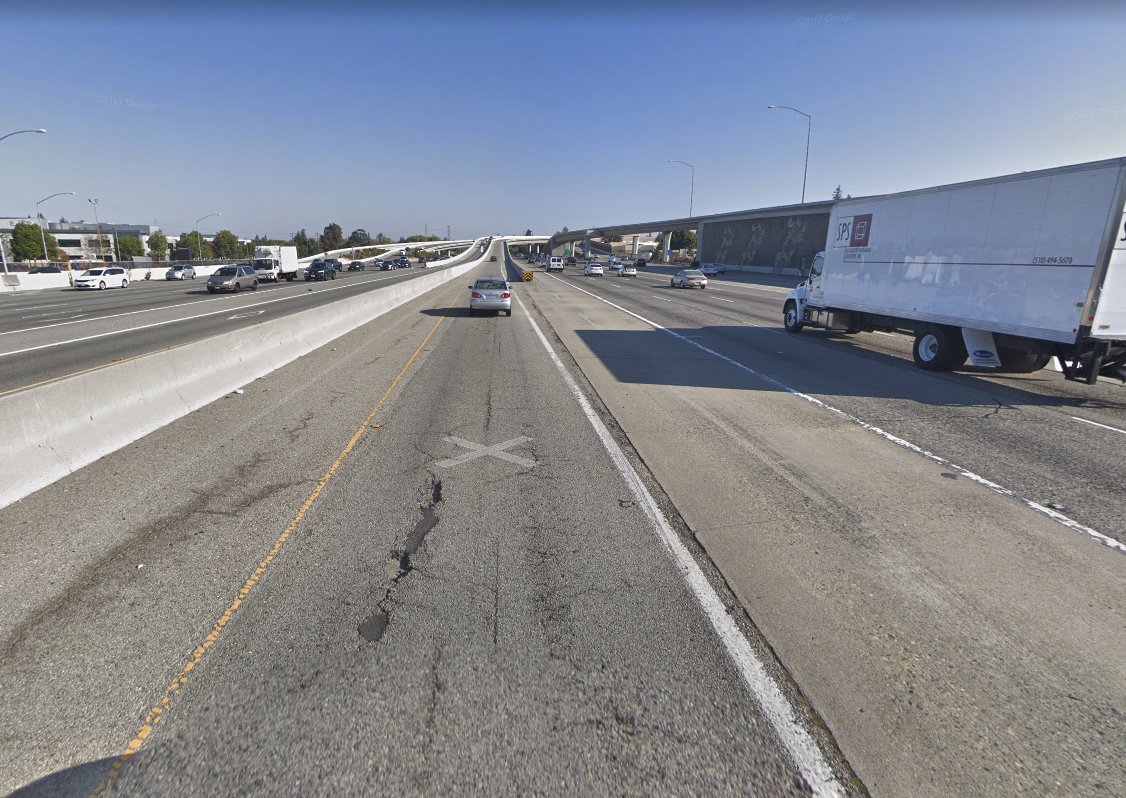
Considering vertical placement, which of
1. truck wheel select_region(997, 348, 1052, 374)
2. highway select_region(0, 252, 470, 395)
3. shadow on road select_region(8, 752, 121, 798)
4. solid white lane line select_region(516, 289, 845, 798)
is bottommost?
highway select_region(0, 252, 470, 395)

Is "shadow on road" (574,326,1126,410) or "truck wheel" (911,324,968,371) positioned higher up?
"truck wheel" (911,324,968,371)

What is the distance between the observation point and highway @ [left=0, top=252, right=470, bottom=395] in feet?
43.6

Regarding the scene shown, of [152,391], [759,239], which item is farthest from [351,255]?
[152,391]

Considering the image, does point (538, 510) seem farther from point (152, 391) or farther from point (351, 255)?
point (351, 255)

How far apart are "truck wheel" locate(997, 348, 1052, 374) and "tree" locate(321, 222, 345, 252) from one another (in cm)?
18107

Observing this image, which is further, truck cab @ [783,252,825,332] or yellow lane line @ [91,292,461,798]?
truck cab @ [783,252,825,332]

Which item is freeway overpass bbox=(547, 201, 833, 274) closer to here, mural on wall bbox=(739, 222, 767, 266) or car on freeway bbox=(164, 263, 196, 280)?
mural on wall bbox=(739, 222, 767, 266)

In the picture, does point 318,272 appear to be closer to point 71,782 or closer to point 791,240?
point 791,240

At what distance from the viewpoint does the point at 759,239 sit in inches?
2867

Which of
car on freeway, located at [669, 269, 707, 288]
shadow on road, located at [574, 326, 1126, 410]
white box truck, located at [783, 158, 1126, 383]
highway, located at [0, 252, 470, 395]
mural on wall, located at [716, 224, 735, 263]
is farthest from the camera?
mural on wall, located at [716, 224, 735, 263]

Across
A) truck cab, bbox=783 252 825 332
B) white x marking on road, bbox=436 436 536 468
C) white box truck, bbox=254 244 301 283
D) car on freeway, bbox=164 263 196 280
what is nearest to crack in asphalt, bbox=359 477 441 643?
white x marking on road, bbox=436 436 536 468

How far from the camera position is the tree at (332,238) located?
565ft

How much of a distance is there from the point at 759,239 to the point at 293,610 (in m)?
76.8

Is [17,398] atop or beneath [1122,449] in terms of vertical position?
atop
